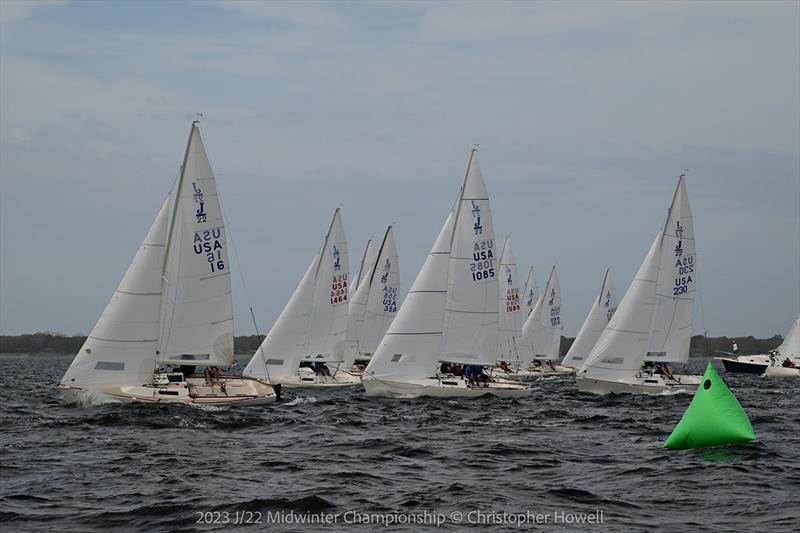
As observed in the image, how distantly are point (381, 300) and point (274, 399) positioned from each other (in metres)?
24.7

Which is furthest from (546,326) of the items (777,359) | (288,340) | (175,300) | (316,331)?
(175,300)

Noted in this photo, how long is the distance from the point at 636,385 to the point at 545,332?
3986cm

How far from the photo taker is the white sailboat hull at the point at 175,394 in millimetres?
28766

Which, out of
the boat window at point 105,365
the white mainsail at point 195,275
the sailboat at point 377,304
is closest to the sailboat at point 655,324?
the sailboat at point 377,304

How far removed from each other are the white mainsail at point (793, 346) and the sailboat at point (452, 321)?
4478cm

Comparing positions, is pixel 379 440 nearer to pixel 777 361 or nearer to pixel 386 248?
pixel 386 248

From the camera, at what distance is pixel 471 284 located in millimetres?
38531

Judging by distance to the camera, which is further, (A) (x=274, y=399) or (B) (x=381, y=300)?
(B) (x=381, y=300)

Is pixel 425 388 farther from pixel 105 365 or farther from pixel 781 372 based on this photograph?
pixel 781 372

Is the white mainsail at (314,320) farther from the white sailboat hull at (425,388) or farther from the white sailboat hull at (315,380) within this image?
the white sailboat hull at (425,388)

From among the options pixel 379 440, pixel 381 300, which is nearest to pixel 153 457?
pixel 379 440

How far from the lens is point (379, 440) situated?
23.8 m

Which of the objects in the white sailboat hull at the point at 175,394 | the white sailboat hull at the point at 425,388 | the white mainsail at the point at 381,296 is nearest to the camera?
the white sailboat hull at the point at 175,394

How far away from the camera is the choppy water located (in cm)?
1516
